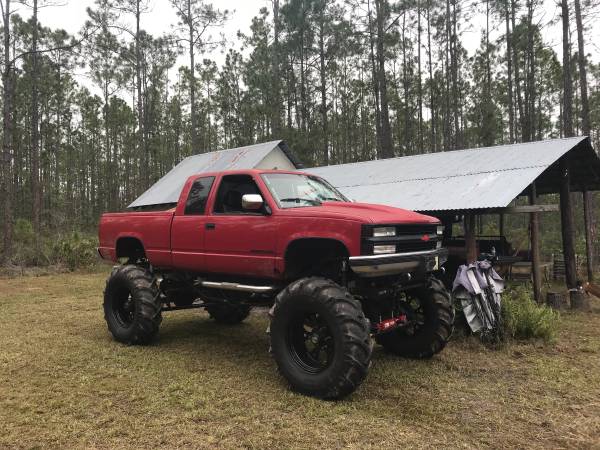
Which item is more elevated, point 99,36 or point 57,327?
point 99,36

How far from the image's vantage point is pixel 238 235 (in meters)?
5.15

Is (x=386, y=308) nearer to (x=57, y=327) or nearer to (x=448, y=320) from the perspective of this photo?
(x=448, y=320)

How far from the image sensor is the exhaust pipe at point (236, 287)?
16.4 ft

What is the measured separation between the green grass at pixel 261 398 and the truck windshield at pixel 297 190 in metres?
2.02

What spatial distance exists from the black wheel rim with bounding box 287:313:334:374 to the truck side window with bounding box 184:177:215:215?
2058mm

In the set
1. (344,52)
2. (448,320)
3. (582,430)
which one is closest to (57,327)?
(448,320)

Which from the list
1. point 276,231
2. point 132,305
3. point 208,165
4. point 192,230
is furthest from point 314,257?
point 208,165

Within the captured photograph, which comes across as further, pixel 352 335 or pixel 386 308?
pixel 386 308

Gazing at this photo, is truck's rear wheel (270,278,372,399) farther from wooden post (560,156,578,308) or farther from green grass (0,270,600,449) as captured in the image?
wooden post (560,156,578,308)

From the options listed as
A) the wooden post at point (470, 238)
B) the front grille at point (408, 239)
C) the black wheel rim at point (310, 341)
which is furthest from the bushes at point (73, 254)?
the front grille at point (408, 239)

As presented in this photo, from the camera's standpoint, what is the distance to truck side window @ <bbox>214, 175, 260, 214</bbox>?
18.0 ft

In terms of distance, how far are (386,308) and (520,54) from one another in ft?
80.4

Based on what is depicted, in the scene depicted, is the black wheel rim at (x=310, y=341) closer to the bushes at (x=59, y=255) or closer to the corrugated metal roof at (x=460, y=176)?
the corrugated metal roof at (x=460, y=176)

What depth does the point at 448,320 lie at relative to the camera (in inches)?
210
